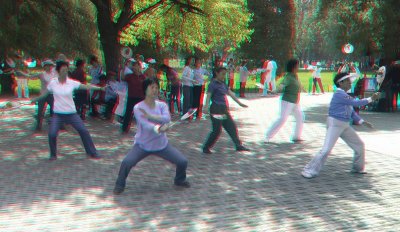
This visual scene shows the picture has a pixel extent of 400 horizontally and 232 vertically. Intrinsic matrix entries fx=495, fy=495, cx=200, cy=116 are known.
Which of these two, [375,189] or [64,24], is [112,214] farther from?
[64,24]

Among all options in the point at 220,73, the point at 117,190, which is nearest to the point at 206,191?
the point at 117,190

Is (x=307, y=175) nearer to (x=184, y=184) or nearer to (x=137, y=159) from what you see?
(x=184, y=184)

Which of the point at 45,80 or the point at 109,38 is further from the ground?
the point at 109,38

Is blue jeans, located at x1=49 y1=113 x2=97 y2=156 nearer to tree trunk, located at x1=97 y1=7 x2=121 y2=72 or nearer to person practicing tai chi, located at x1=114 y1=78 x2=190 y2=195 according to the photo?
person practicing tai chi, located at x1=114 y1=78 x2=190 y2=195

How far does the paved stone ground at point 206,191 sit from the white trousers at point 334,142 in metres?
0.19

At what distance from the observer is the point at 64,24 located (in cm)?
1440

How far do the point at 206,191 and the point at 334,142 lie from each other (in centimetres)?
212

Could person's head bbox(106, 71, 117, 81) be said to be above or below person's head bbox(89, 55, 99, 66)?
below

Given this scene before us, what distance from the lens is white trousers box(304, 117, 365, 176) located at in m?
7.29

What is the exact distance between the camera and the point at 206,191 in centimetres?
664

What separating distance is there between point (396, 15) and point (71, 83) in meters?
11.0

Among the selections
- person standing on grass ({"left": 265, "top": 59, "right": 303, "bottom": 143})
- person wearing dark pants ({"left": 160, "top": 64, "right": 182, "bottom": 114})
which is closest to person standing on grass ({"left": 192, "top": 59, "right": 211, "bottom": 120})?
person wearing dark pants ({"left": 160, "top": 64, "right": 182, "bottom": 114})

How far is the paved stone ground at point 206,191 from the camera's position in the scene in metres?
5.38

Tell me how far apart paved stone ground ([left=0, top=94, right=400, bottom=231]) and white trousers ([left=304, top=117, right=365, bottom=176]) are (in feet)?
0.64
